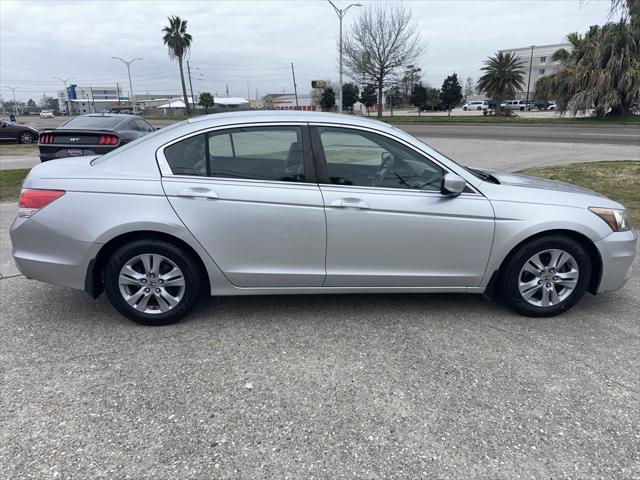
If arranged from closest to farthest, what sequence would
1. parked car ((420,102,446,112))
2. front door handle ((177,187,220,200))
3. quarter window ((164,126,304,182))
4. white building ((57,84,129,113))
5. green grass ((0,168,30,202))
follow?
1. front door handle ((177,187,220,200))
2. quarter window ((164,126,304,182))
3. green grass ((0,168,30,202))
4. parked car ((420,102,446,112))
5. white building ((57,84,129,113))

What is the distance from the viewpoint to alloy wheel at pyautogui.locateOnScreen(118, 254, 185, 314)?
138 inches

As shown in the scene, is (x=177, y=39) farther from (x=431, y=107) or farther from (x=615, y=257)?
(x=615, y=257)

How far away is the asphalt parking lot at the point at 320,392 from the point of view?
91.6 inches

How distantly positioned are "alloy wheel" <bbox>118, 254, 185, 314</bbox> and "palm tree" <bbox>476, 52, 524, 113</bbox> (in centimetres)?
4890

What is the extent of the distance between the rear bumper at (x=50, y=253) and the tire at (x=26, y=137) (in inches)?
861

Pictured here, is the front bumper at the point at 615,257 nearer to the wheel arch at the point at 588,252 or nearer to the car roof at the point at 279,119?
the wheel arch at the point at 588,252

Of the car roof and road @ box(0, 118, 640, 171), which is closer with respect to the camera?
the car roof

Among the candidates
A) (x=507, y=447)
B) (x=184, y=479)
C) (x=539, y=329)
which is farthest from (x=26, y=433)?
(x=539, y=329)

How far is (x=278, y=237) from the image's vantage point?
352cm

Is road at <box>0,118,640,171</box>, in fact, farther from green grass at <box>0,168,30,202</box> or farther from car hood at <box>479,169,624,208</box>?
car hood at <box>479,169,624,208</box>

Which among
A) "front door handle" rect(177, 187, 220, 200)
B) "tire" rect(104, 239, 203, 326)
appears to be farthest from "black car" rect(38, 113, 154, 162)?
"front door handle" rect(177, 187, 220, 200)

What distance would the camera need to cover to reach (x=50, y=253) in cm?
350

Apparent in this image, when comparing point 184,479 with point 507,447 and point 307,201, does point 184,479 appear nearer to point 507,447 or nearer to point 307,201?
point 507,447

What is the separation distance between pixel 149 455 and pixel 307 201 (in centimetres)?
192
